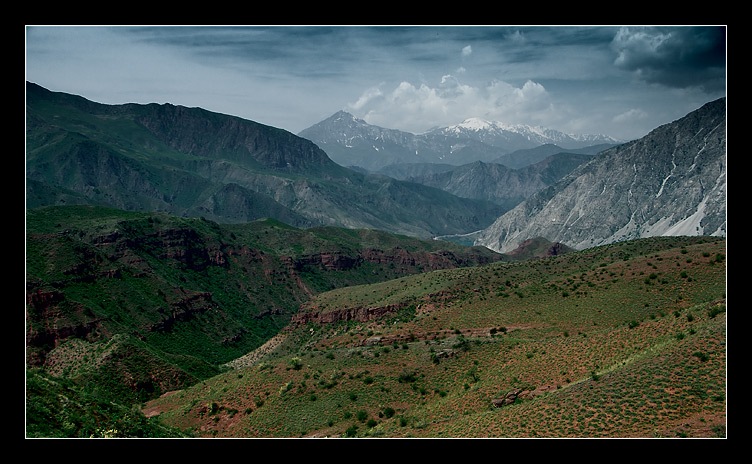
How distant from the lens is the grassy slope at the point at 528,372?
2592 centimetres

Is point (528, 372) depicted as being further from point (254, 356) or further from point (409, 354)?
point (254, 356)

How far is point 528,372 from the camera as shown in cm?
3684

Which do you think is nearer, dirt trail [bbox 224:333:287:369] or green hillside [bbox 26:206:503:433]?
green hillside [bbox 26:206:503:433]

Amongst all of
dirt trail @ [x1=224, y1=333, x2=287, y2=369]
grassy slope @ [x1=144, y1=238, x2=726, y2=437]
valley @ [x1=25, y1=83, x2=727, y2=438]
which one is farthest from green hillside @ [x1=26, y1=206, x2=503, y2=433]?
grassy slope @ [x1=144, y1=238, x2=726, y2=437]

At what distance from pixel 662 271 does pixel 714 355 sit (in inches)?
1318

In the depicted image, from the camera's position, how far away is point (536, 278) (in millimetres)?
77688

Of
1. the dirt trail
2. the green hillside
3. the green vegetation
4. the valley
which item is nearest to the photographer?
the valley

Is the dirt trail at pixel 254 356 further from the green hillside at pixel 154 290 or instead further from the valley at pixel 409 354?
the green hillside at pixel 154 290

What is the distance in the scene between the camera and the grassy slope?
25922 millimetres

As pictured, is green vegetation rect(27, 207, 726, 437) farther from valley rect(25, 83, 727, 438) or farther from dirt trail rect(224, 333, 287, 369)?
dirt trail rect(224, 333, 287, 369)

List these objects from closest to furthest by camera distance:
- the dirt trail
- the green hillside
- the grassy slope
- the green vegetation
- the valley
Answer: the grassy slope → the valley → the green vegetation → the green hillside → the dirt trail

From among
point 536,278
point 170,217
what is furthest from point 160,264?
point 536,278

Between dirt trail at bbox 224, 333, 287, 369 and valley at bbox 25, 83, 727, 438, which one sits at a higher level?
valley at bbox 25, 83, 727, 438

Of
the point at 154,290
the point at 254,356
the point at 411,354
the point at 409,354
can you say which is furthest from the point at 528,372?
the point at 154,290
